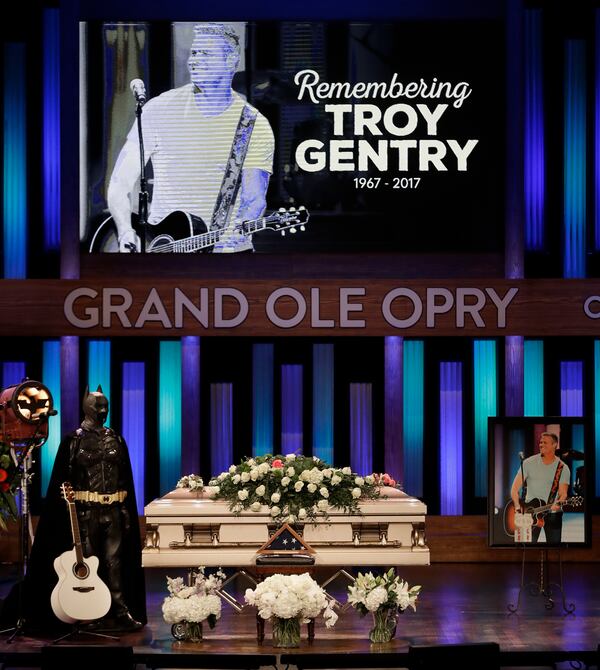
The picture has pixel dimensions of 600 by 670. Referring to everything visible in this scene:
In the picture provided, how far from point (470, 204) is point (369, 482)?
3.54m

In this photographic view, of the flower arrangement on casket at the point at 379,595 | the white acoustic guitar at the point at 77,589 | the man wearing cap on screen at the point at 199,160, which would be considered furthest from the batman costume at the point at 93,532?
the man wearing cap on screen at the point at 199,160

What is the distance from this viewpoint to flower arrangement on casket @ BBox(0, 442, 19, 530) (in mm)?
7508

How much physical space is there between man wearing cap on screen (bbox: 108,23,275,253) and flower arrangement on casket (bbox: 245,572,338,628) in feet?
14.5

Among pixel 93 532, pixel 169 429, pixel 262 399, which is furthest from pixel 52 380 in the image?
pixel 93 532

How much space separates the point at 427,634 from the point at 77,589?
6.81 feet

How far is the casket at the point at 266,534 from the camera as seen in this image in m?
6.94

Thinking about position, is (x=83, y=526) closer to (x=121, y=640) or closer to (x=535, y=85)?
(x=121, y=640)

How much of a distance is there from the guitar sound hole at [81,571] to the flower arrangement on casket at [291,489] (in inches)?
40.0

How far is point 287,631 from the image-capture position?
19.9ft

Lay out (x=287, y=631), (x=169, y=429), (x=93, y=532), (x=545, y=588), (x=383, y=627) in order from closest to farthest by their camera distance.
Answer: (x=287, y=631), (x=383, y=627), (x=93, y=532), (x=545, y=588), (x=169, y=429)

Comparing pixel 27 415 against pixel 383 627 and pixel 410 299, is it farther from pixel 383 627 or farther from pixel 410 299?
pixel 410 299

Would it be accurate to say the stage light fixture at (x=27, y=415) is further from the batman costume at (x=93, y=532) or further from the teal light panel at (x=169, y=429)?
the teal light panel at (x=169, y=429)

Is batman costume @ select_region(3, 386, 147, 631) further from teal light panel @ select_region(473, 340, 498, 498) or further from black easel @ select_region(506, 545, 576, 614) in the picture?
teal light panel @ select_region(473, 340, 498, 498)

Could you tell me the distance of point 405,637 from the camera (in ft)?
21.6
